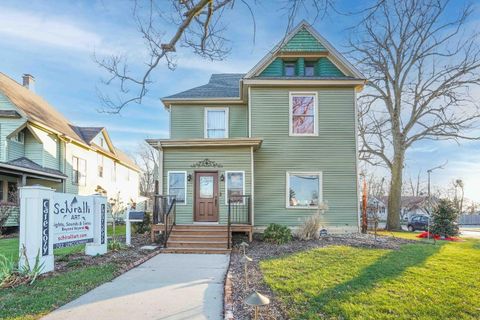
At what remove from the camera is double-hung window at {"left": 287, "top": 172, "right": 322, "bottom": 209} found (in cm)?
1281

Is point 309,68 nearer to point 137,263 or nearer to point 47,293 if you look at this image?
point 137,263

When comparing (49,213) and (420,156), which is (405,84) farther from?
(49,213)

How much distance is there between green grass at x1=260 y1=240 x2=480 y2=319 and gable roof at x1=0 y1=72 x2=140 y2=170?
14769 millimetres

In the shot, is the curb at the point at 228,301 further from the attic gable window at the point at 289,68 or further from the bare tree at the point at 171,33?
the attic gable window at the point at 289,68

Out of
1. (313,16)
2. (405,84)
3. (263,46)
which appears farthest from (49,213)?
(405,84)

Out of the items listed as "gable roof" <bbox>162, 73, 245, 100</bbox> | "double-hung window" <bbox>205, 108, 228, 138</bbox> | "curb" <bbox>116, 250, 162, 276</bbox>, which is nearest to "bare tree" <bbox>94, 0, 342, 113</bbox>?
"curb" <bbox>116, 250, 162, 276</bbox>

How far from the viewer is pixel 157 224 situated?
11117mm

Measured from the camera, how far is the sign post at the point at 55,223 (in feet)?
19.7

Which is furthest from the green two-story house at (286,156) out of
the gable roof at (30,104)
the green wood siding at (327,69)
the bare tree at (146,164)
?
the bare tree at (146,164)

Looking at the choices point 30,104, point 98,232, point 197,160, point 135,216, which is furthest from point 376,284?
point 30,104

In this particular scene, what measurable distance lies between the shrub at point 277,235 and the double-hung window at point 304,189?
1.92 metres

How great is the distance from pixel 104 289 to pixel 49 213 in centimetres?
204

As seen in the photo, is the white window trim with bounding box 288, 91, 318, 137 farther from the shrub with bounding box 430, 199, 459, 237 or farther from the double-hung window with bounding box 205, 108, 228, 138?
the shrub with bounding box 430, 199, 459, 237

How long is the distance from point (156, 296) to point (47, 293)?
1.54 meters
